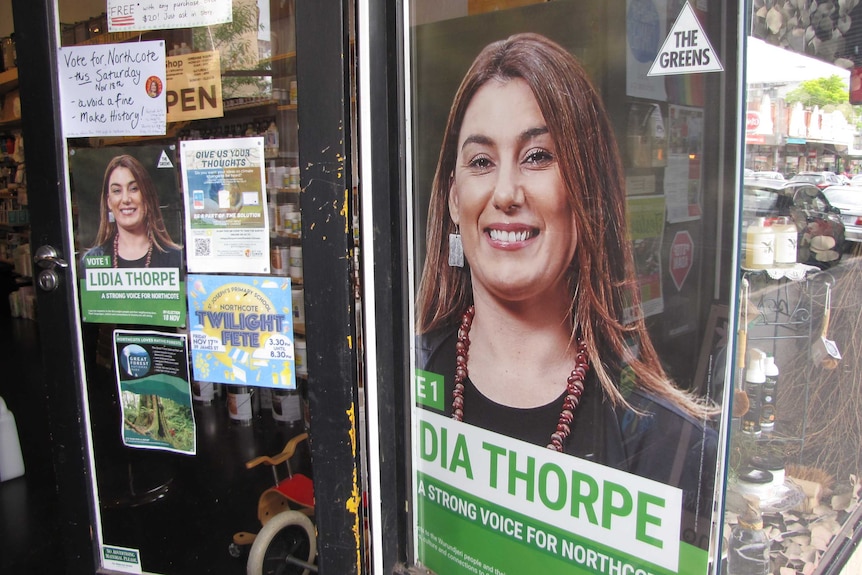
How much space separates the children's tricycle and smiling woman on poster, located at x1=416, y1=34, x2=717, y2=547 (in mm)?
670

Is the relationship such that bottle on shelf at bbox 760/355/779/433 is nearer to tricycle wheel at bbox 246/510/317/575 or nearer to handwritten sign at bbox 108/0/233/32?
tricycle wheel at bbox 246/510/317/575

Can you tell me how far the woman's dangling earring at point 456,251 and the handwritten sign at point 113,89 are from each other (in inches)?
33.2

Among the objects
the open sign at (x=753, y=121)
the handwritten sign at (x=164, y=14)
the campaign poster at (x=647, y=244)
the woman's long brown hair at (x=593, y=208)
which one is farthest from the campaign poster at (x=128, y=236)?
the open sign at (x=753, y=121)

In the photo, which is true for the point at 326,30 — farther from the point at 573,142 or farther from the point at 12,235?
the point at 12,235

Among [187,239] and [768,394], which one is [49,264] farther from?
[768,394]

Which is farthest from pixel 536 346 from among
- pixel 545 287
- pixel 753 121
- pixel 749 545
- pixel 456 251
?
pixel 749 545

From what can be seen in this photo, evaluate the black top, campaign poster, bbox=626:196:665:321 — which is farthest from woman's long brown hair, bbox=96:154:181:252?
campaign poster, bbox=626:196:665:321

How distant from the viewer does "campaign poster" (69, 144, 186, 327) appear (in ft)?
5.96

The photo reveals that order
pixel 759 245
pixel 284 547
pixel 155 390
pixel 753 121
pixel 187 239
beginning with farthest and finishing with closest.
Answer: pixel 284 547 → pixel 155 390 → pixel 187 239 → pixel 759 245 → pixel 753 121

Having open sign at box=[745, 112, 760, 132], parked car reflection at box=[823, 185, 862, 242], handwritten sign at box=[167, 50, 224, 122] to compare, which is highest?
handwritten sign at box=[167, 50, 224, 122]

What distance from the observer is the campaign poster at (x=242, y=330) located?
66.9 inches

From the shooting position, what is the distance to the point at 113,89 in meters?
1.76

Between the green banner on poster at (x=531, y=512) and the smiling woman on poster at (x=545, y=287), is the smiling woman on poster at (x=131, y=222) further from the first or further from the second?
the green banner on poster at (x=531, y=512)

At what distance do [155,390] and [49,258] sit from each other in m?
0.47
